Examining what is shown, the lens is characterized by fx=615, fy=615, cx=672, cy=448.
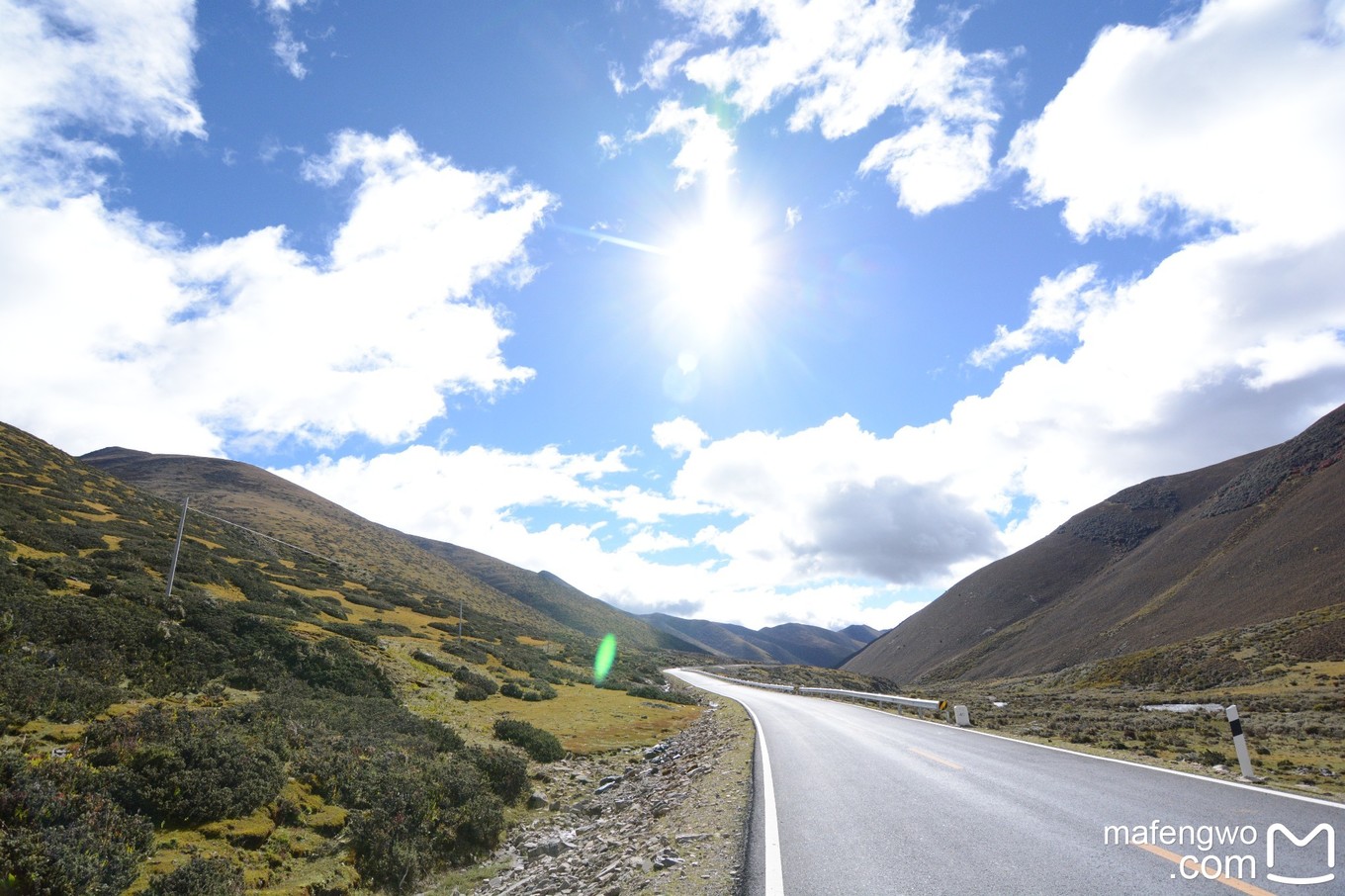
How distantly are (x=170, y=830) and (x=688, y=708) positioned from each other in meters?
26.2

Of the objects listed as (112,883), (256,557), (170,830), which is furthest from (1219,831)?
(256,557)

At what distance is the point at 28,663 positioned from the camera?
11484 millimetres

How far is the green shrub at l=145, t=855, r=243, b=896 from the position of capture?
7.16 m

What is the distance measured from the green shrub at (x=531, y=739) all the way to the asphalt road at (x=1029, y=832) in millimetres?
8166

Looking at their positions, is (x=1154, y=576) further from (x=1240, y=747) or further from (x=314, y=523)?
(x=314, y=523)

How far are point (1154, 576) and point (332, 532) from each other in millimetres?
110942

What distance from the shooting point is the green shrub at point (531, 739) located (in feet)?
57.0

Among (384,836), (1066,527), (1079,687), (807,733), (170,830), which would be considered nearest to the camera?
(170,830)

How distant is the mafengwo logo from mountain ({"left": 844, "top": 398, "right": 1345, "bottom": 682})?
7013cm

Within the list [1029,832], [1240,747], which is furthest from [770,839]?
[1240,747]

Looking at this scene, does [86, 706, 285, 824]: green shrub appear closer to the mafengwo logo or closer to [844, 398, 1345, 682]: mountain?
the mafengwo logo

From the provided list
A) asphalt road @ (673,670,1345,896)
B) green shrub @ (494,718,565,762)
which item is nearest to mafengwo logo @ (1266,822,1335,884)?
asphalt road @ (673,670,1345,896)

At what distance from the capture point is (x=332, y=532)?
6894 centimetres

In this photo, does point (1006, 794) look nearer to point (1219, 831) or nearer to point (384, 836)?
point (1219, 831)
